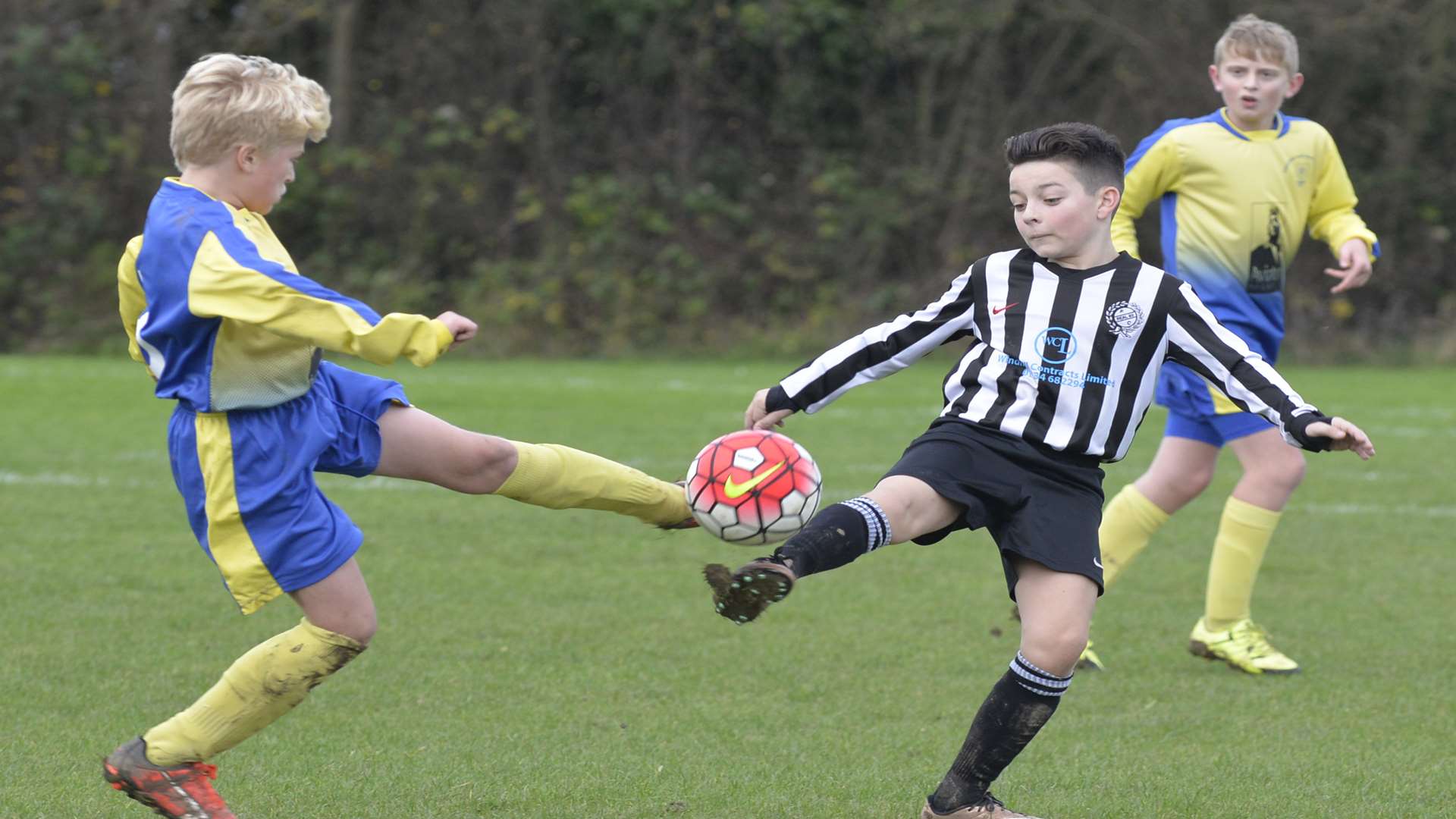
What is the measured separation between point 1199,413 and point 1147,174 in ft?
2.39

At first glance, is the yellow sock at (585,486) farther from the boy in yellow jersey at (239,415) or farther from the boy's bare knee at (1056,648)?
the boy's bare knee at (1056,648)

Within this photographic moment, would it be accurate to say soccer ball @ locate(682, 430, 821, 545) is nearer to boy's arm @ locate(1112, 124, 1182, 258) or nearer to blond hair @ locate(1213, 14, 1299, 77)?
boy's arm @ locate(1112, 124, 1182, 258)

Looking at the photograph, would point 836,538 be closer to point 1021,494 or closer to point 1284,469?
point 1021,494

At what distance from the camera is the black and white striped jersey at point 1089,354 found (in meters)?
3.26

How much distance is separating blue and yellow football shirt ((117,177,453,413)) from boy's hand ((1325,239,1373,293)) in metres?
3.01

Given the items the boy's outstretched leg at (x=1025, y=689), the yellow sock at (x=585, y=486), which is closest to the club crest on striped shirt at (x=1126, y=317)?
the boy's outstretched leg at (x=1025, y=689)

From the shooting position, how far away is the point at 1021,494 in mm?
3240

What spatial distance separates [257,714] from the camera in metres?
3.15

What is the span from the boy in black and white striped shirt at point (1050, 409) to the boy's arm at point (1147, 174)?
5.56 feet

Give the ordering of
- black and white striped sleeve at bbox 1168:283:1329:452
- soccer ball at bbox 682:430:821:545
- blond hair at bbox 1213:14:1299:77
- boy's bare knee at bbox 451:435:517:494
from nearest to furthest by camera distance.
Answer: black and white striped sleeve at bbox 1168:283:1329:452, soccer ball at bbox 682:430:821:545, boy's bare knee at bbox 451:435:517:494, blond hair at bbox 1213:14:1299:77

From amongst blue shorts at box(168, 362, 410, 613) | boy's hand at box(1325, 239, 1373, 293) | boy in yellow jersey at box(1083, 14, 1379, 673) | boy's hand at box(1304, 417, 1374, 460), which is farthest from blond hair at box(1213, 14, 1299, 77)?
blue shorts at box(168, 362, 410, 613)

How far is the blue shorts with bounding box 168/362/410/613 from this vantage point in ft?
10.1

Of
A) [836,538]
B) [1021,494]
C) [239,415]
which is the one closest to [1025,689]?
[1021,494]

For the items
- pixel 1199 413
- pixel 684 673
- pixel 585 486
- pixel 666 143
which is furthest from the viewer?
pixel 666 143
